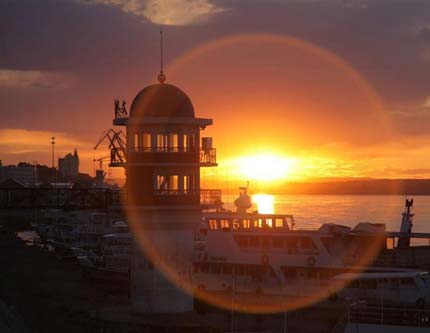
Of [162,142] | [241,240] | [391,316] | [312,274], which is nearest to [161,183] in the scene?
[162,142]

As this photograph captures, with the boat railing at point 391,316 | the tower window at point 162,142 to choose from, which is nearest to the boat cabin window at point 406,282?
the boat railing at point 391,316

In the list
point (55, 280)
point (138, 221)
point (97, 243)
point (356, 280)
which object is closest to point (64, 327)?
point (138, 221)

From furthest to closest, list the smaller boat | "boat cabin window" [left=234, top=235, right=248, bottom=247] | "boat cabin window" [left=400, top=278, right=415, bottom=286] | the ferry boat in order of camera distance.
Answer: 1. "boat cabin window" [left=234, top=235, right=248, bottom=247]
2. the ferry boat
3. "boat cabin window" [left=400, top=278, right=415, bottom=286]
4. the smaller boat

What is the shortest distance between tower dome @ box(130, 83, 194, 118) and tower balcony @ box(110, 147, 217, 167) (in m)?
1.65

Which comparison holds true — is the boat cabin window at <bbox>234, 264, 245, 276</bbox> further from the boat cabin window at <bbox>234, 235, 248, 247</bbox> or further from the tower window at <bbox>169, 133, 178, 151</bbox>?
the tower window at <bbox>169, 133, 178, 151</bbox>

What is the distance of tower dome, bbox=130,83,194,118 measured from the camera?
3422cm

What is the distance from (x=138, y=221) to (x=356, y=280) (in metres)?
11.9

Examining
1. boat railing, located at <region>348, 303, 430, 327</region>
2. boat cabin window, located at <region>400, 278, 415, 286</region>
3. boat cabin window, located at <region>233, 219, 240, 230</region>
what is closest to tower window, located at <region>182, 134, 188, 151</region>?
boat cabin window, located at <region>233, 219, 240, 230</region>

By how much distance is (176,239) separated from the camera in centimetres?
3469

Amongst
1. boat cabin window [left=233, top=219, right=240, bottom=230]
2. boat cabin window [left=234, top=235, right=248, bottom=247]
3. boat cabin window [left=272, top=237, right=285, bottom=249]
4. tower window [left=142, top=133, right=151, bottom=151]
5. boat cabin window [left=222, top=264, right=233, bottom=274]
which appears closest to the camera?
tower window [left=142, top=133, right=151, bottom=151]

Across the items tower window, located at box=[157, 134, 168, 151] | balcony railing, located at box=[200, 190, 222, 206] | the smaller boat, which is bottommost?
the smaller boat

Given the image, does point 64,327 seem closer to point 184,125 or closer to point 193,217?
point 193,217

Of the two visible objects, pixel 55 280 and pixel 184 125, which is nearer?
pixel 184 125

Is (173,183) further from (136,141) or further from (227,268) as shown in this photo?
(227,268)
